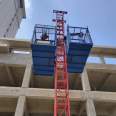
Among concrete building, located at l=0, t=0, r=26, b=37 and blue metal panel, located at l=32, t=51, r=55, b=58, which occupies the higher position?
concrete building, located at l=0, t=0, r=26, b=37

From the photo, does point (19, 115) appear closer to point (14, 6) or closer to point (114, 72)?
point (114, 72)

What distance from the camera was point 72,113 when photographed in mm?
16281

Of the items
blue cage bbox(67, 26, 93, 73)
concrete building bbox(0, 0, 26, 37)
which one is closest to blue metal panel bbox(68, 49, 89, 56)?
blue cage bbox(67, 26, 93, 73)

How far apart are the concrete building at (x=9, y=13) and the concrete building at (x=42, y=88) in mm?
10007

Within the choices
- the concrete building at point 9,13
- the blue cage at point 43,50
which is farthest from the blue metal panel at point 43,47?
the concrete building at point 9,13

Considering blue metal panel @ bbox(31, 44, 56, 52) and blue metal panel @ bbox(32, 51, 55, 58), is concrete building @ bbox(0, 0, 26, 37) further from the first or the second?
blue metal panel @ bbox(31, 44, 56, 52)

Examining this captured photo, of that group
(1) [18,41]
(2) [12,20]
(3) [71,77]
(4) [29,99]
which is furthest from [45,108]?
(2) [12,20]

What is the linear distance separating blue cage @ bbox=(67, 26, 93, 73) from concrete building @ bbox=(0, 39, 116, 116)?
1.95 meters

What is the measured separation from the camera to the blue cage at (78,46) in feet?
42.0

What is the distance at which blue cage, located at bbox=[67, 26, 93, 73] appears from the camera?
12.8 m

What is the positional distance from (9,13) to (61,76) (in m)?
17.7

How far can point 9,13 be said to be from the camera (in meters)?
30.0

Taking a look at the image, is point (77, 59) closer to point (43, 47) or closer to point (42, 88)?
point (43, 47)

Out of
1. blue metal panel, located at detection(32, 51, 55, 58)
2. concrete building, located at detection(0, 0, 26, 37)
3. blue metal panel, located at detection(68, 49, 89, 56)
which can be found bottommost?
blue metal panel, located at detection(68, 49, 89, 56)
